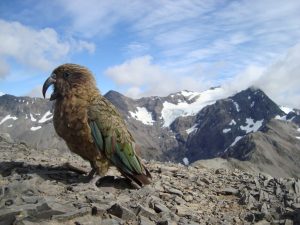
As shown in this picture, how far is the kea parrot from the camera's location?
11836 mm

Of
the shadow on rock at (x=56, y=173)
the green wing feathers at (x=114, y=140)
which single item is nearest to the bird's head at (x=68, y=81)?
the green wing feathers at (x=114, y=140)

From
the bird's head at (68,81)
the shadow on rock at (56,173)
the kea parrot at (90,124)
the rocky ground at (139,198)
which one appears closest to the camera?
the rocky ground at (139,198)

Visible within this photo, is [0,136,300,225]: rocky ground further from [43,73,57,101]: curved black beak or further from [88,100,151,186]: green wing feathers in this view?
[43,73,57,101]: curved black beak

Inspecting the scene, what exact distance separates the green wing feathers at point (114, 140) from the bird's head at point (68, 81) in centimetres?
84

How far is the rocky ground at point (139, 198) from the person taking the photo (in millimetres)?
9852

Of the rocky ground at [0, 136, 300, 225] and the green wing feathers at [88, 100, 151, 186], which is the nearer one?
the rocky ground at [0, 136, 300, 225]

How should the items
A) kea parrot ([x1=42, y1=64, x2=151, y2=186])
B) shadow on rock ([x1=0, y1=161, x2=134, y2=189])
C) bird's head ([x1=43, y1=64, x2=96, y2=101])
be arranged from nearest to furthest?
1. kea parrot ([x1=42, y1=64, x2=151, y2=186])
2. bird's head ([x1=43, y1=64, x2=96, y2=101])
3. shadow on rock ([x1=0, y1=161, x2=134, y2=189])

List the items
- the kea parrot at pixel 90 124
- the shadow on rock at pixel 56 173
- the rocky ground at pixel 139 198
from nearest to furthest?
the rocky ground at pixel 139 198 < the kea parrot at pixel 90 124 < the shadow on rock at pixel 56 173

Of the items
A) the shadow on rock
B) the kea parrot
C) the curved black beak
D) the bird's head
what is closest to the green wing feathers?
the kea parrot

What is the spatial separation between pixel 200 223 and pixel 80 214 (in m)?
3.28

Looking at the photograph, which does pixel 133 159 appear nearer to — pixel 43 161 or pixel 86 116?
pixel 86 116

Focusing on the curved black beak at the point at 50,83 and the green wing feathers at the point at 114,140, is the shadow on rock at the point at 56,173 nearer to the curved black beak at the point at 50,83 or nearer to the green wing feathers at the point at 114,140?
the green wing feathers at the point at 114,140

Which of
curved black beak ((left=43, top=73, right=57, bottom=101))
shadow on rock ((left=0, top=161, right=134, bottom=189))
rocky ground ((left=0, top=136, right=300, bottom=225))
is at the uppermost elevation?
curved black beak ((left=43, top=73, right=57, bottom=101))

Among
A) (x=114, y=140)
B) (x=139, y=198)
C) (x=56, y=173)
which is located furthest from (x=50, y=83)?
(x=139, y=198)
